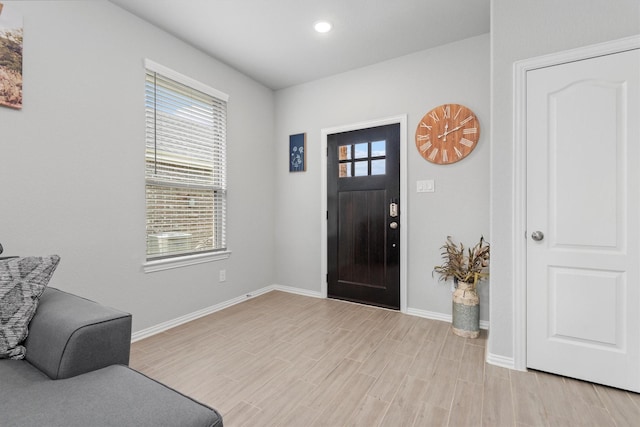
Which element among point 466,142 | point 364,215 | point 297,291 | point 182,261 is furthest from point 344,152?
point 182,261

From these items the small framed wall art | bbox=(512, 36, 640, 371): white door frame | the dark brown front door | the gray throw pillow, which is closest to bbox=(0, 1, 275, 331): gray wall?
the gray throw pillow

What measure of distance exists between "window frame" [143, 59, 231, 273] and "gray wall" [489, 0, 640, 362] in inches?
101

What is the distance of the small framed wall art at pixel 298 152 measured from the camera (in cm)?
378

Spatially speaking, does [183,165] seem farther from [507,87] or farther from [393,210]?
[507,87]

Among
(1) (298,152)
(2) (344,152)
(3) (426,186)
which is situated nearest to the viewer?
(3) (426,186)

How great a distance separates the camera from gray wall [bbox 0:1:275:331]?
6.28 feet

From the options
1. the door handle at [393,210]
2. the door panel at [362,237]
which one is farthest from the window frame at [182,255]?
the door handle at [393,210]

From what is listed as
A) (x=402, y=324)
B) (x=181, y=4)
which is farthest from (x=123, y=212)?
(x=402, y=324)

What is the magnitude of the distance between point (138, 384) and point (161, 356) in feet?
4.60

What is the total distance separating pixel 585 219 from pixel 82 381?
2.65 metres

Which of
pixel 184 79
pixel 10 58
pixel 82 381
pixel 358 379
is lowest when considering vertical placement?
pixel 358 379

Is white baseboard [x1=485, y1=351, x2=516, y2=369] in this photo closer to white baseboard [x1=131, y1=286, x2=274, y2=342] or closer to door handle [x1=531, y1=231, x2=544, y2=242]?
door handle [x1=531, y1=231, x2=544, y2=242]

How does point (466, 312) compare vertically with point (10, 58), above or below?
below

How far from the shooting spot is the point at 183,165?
114 inches
